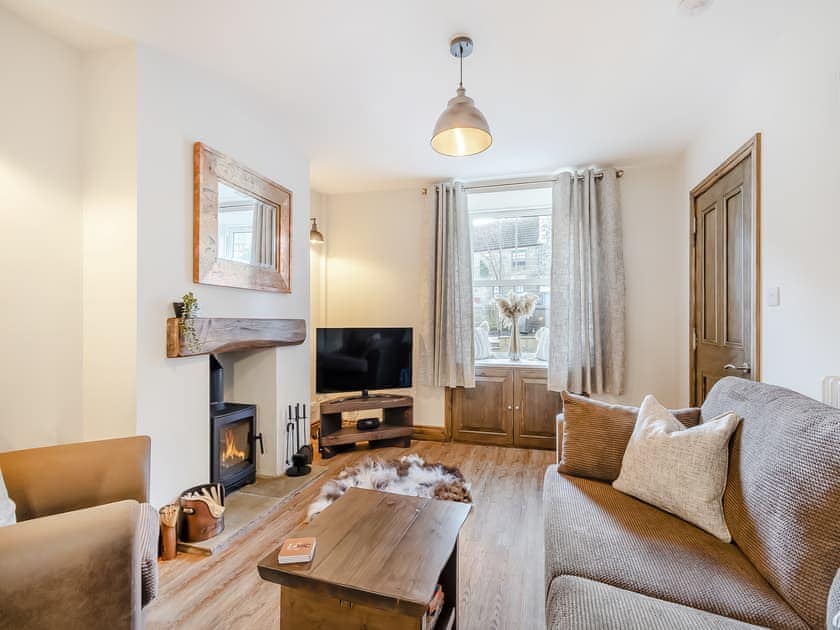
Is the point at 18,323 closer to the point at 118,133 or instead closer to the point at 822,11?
the point at 118,133

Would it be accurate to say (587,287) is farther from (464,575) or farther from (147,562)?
(147,562)

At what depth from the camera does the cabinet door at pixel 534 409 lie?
12.4 ft

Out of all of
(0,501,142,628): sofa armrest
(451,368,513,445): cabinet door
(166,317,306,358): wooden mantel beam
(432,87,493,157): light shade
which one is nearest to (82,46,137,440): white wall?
(166,317,306,358): wooden mantel beam

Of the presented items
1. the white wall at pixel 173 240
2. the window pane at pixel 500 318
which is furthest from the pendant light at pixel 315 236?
the window pane at pixel 500 318

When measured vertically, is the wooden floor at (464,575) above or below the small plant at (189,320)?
below

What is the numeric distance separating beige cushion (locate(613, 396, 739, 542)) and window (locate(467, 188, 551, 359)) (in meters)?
2.41

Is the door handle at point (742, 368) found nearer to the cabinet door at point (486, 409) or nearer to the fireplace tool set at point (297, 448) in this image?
the cabinet door at point (486, 409)

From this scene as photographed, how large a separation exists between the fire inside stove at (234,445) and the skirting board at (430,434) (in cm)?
167

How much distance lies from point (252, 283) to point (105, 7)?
4.84 ft

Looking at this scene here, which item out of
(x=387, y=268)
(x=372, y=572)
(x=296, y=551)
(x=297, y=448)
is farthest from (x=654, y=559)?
(x=387, y=268)

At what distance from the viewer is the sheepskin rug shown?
8.68 ft

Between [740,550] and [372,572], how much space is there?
3.77 feet

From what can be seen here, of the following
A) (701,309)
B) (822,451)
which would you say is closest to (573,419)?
(822,451)

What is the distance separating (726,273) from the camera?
8.51 feet
